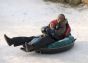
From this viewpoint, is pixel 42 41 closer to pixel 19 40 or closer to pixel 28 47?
pixel 28 47

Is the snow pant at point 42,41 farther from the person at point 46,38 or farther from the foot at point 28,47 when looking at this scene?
the foot at point 28,47

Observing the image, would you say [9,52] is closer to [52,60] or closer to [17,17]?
[52,60]

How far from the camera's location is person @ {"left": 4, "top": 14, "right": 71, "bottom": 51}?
356 inches

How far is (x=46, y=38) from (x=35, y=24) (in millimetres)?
3361

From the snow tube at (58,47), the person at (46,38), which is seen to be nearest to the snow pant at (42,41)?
the person at (46,38)

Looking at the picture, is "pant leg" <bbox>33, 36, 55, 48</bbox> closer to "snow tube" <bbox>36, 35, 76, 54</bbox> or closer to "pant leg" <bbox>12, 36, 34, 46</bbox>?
"snow tube" <bbox>36, 35, 76, 54</bbox>

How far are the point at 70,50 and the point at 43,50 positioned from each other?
0.83 m

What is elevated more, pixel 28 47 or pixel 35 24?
pixel 35 24

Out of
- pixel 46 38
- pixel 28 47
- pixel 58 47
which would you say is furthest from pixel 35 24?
pixel 28 47

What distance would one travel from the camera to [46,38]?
9.33 meters

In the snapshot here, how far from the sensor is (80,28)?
11.9 meters

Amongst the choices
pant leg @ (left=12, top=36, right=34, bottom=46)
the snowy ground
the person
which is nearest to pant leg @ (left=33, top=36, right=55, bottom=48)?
the person

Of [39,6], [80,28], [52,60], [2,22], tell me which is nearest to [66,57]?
[52,60]

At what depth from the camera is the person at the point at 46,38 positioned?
29.7ft
